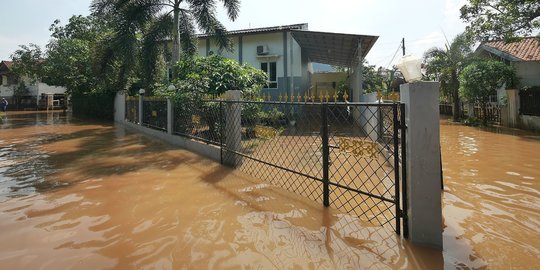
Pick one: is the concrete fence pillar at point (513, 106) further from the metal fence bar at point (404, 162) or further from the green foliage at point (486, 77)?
the metal fence bar at point (404, 162)

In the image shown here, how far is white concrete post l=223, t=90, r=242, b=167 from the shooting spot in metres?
6.00

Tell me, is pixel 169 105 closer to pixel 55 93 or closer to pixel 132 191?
pixel 132 191

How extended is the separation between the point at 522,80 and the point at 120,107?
22724mm

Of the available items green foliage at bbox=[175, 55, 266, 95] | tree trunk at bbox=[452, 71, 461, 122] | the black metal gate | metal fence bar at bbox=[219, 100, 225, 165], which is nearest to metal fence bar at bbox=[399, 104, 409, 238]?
the black metal gate

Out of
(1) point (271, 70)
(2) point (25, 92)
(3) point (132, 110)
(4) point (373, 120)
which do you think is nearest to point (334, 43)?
(1) point (271, 70)

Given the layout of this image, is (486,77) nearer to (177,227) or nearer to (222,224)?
(222,224)

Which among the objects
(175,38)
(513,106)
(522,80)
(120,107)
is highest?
(175,38)

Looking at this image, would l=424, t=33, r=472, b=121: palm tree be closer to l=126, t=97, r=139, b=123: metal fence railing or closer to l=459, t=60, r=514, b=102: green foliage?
l=459, t=60, r=514, b=102: green foliage

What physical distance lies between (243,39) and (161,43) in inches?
210

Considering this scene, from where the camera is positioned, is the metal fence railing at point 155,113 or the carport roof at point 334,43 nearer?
the metal fence railing at point 155,113

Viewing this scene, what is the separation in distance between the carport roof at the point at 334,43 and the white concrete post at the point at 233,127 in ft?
23.4

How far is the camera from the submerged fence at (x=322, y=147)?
3469 millimetres

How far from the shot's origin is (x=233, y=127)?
6.06m

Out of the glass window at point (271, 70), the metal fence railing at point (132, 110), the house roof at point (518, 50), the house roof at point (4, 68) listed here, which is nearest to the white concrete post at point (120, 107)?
the metal fence railing at point (132, 110)
